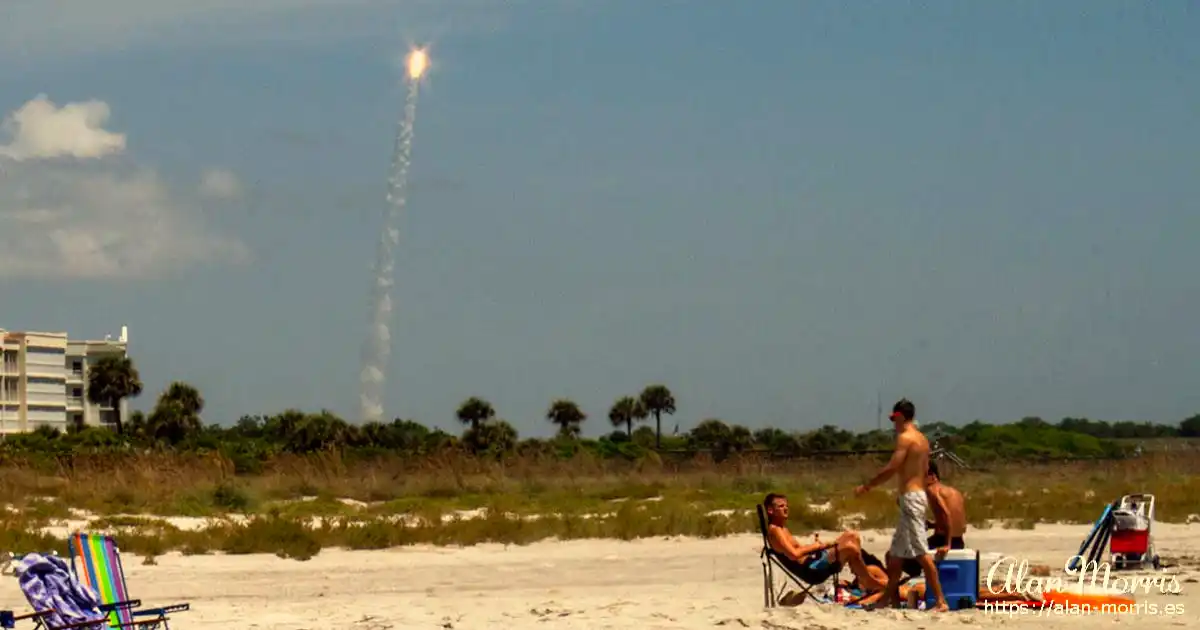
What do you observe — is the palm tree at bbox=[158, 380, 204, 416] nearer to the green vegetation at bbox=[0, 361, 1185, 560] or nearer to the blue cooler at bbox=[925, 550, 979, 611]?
the green vegetation at bbox=[0, 361, 1185, 560]

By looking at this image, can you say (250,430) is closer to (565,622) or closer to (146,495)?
(146,495)

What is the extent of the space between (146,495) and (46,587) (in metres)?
17.9

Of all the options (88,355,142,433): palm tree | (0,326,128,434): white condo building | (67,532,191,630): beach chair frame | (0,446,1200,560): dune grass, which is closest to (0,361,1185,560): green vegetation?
(0,446,1200,560): dune grass

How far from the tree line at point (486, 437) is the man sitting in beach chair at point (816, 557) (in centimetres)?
2758

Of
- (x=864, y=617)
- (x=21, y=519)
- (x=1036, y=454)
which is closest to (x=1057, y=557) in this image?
(x=864, y=617)

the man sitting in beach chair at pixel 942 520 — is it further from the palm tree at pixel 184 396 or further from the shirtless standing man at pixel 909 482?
the palm tree at pixel 184 396

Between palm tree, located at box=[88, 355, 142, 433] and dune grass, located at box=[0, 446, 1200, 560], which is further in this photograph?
palm tree, located at box=[88, 355, 142, 433]

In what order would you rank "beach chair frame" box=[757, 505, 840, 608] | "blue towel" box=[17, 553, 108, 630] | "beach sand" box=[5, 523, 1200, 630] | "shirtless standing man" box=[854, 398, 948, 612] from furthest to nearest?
"beach chair frame" box=[757, 505, 840, 608] → "beach sand" box=[5, 523, 1200, 630] → "shirtless standing man" box=[854, 398, 948, 612] → "blue towel" box=[17, 553, 108, 630]

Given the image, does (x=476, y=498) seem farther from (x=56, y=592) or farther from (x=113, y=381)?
(x=113, y=381)

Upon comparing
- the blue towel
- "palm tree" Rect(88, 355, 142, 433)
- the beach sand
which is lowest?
the beach sand

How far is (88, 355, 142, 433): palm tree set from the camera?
7600 cm

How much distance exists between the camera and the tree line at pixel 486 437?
50.1 meters

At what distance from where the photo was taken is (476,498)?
96.8 feet

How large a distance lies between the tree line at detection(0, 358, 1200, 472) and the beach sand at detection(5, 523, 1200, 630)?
66.6 feet
